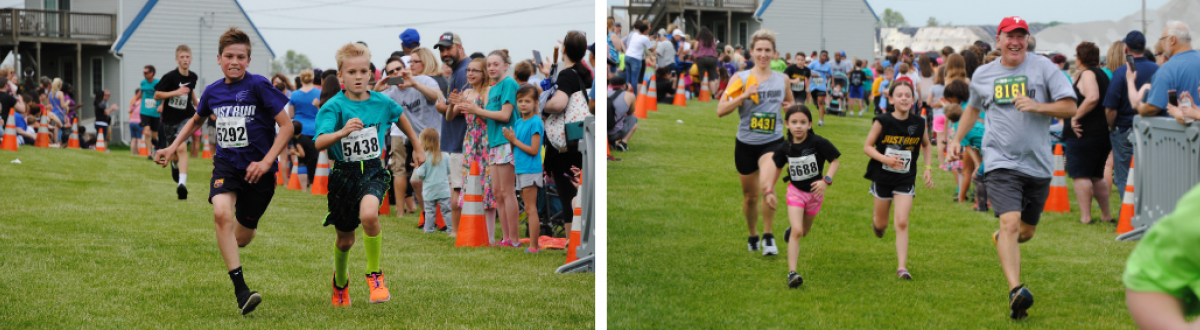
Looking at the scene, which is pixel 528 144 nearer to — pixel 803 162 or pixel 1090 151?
pixel 803 162

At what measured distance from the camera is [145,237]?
7547mm

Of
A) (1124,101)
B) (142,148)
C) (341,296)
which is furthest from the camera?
(142,148)

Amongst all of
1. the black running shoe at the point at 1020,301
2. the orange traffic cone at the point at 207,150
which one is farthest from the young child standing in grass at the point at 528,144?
the orange traffic cone at the point at 207,150

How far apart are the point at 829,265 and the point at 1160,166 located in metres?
2.91

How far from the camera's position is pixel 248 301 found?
15.7 feet

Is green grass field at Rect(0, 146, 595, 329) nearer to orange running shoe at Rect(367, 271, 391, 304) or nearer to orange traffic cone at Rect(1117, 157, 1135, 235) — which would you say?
orange running shoe at Rect(367, 271, 391, 304)

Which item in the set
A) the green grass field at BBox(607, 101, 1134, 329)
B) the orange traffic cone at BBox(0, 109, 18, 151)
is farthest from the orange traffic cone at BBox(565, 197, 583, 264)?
the orange traffic cone at BBox(0, 109, 18, 151)

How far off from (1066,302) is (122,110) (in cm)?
2884

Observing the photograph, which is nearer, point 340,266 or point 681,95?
point 340,266

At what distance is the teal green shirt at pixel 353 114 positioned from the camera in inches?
195

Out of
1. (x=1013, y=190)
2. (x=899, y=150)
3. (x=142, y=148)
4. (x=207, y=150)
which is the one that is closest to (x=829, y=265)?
(x=899, y=150)

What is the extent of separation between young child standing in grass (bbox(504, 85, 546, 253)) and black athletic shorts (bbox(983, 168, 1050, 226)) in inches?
121

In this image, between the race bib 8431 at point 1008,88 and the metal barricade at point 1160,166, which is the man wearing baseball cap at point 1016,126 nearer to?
the race bib 8431 at point 1008,88

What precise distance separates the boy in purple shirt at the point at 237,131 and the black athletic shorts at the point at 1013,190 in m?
3.88
